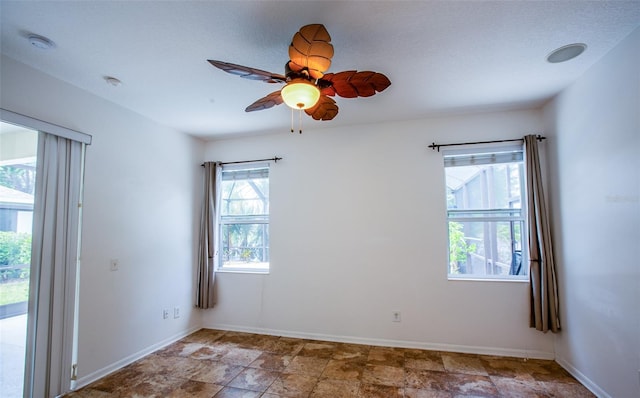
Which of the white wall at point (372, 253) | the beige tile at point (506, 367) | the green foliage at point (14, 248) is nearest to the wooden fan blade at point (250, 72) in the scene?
the white wall at point (372, 253)

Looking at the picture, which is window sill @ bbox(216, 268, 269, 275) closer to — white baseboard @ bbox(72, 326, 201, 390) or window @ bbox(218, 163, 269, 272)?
window @ bbox(218, 163, 269, 272)

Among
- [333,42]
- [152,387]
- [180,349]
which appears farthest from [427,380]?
[333,42]

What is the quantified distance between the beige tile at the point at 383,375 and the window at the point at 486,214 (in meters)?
1.24

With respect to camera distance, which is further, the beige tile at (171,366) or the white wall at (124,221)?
the beige tile at (171,366)

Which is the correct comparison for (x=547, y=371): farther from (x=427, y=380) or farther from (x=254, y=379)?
(x=254, y=379)

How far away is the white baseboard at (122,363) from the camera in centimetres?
267

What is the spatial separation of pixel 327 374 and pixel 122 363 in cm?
206

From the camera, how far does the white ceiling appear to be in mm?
1751

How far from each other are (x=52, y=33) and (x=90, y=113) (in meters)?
0.98

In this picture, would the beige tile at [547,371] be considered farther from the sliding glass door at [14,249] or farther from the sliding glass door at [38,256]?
the sliding glass door at [14,249]

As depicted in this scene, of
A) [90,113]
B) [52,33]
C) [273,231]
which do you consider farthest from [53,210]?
[273,231]

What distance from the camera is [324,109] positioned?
2178 millimetres

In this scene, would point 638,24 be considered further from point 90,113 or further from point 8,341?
point 8,341

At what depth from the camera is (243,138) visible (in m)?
4.21
